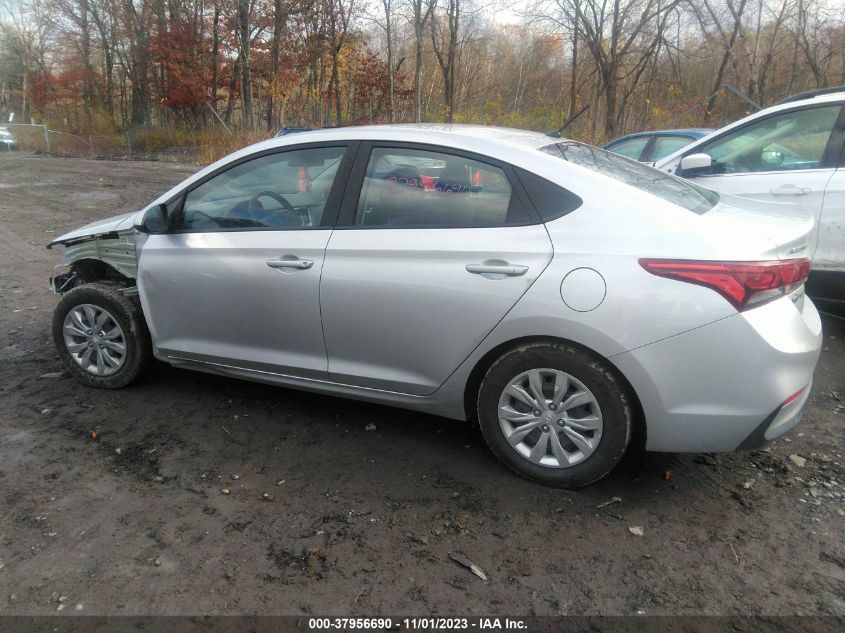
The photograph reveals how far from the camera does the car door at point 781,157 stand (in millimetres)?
4902

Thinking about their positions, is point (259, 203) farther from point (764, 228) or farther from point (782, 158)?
point (782, 158)

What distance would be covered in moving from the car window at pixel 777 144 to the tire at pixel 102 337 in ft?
15.7

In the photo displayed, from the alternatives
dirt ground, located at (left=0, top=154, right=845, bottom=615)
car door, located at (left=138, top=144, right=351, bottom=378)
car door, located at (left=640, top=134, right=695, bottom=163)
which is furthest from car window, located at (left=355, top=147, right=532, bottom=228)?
car door, located at (left=640, top=134, right=695, bottom=163)

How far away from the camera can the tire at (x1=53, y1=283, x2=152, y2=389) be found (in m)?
4.18

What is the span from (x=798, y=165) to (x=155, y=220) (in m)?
4.82

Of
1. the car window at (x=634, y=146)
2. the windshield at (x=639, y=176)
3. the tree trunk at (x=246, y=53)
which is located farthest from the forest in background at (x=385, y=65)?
the windshield at (x=639, y=176)

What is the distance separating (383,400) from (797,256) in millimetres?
2102

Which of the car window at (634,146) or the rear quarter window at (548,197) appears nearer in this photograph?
the rear quarter window at (548,197)

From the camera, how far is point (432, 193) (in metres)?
3.25

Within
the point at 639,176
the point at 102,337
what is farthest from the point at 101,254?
the point at 639,176

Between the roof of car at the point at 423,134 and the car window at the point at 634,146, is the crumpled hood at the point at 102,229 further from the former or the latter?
the car window at the point at 634,146

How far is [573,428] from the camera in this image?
2967 mm

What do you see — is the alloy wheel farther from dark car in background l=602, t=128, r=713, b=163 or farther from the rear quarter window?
dark car in background l=602, t=128, r=713, b=163

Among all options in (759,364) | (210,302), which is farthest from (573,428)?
(210,302)
